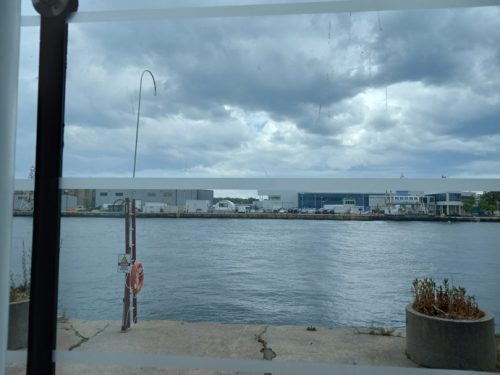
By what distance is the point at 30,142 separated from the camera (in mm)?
1072

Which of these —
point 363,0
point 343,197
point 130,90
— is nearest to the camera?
point 363,0

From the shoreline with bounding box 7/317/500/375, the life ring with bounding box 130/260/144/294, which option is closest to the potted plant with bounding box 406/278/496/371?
the shoreline with bounding box 7/317/500/375

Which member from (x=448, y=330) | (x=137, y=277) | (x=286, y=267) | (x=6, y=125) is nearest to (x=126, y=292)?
(x=137, y=277)

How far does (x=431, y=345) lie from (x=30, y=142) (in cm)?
194

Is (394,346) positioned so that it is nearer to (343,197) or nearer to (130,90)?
(343,197)

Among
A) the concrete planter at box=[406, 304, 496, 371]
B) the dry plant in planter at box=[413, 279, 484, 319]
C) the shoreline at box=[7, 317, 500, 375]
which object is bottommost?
the shoreline at box=[7, 317, 500, 375]

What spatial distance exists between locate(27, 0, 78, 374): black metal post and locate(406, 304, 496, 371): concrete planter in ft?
5.20

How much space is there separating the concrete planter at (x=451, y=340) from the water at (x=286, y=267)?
0.09m

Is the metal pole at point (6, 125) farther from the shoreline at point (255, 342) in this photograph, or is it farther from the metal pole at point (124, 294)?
the metal pole at point (124, 294)

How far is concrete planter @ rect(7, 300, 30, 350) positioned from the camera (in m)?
0.99

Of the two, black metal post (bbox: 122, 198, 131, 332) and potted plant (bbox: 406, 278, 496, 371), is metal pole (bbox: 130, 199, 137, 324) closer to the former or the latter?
black metal post (bbox: 122, 198, 131, 332)

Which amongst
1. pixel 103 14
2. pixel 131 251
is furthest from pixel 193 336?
pixel 103 14

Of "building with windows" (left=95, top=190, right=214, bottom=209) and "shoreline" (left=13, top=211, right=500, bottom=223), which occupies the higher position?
"building with windows" (left=95, top=190, right=214, bottom=209)

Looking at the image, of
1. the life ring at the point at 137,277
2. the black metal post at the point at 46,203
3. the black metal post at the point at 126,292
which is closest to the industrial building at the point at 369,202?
the black metal post at the point at 46,203
